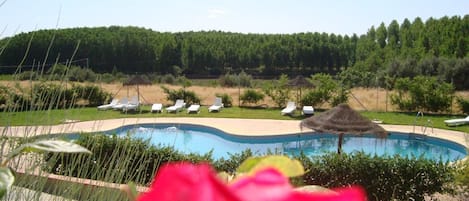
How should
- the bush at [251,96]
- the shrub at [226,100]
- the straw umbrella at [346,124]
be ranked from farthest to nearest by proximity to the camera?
1. the shrub at [226,100]
2. the bush at [251,96]
3. the straw umbrella at [346,124]

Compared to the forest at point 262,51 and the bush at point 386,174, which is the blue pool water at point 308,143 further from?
the forest at point 262,51

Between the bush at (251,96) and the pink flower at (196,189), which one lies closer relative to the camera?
the pink flower at (196,189)

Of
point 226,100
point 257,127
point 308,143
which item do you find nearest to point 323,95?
point 226,100

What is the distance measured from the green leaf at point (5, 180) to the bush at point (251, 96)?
794 inches

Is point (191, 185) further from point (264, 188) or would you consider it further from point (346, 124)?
point (346, 124)

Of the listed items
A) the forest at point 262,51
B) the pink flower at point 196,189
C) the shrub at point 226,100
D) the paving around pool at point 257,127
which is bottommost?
the paving around pool at point 257,127

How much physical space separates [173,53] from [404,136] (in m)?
38.6

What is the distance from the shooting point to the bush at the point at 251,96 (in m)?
20.6

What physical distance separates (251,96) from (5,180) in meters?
20.3

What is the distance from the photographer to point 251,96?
20.7m

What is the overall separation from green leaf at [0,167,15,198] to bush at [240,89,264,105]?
20180mm

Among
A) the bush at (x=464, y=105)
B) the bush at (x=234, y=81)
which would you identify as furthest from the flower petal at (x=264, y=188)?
the bush at (x=234, y=81)

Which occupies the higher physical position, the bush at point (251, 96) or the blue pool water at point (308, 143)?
the bush at point (251, 96)

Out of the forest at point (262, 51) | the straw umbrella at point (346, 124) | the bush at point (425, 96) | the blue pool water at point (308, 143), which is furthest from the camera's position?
the forest at point (262, 51)
